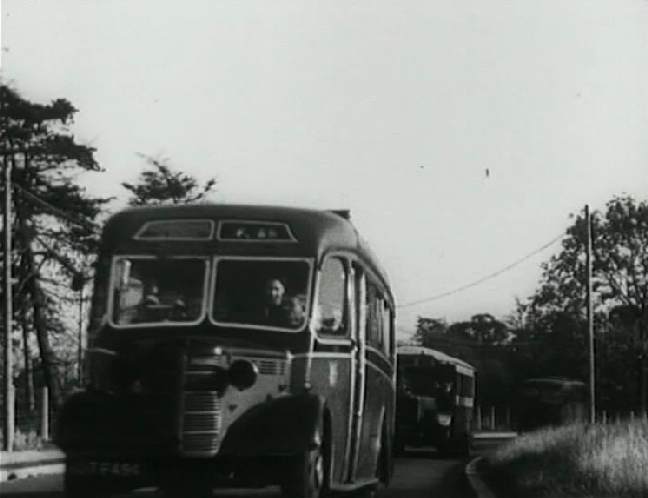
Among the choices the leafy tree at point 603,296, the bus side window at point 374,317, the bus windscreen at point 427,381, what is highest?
the leafy tree at point 603,296

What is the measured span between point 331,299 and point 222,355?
1.70m

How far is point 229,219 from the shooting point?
43.7 ft

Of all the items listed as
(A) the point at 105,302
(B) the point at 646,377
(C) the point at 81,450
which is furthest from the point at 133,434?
(B) the point at 646,377

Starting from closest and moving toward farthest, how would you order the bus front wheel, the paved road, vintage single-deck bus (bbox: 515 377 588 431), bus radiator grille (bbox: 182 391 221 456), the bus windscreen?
bus radiator grille (bbox: 182 391 221 456)
the bus front wheel
the paved road
the bus windscreen
vintage single-deck bus (bbox: 515 377 588 431)

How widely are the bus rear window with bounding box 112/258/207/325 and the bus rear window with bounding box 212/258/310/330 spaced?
18 cm

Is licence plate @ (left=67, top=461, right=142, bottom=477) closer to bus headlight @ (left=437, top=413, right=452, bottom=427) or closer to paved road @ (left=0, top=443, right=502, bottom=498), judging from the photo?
paved road @ (left=0, top=443, right=502, bottom=498)

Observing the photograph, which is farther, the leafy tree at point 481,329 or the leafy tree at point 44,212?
the leafy tree at point 481,329

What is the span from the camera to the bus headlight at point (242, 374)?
1227 centimetres

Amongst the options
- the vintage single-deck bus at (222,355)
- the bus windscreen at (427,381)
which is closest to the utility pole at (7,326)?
the bus windscreen at (427,381)

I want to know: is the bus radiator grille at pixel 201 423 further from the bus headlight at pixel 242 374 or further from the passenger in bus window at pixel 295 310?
the passenger in bus window at pixel 295 310

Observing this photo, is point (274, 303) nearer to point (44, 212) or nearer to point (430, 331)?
point (44, 212)

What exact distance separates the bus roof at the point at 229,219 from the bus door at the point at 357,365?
0.87 metres

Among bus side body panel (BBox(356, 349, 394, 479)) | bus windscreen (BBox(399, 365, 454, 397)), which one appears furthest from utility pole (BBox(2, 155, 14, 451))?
bus side body panel (BBox(356, 349, 394, 479))

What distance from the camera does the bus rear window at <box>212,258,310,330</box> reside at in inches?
514
